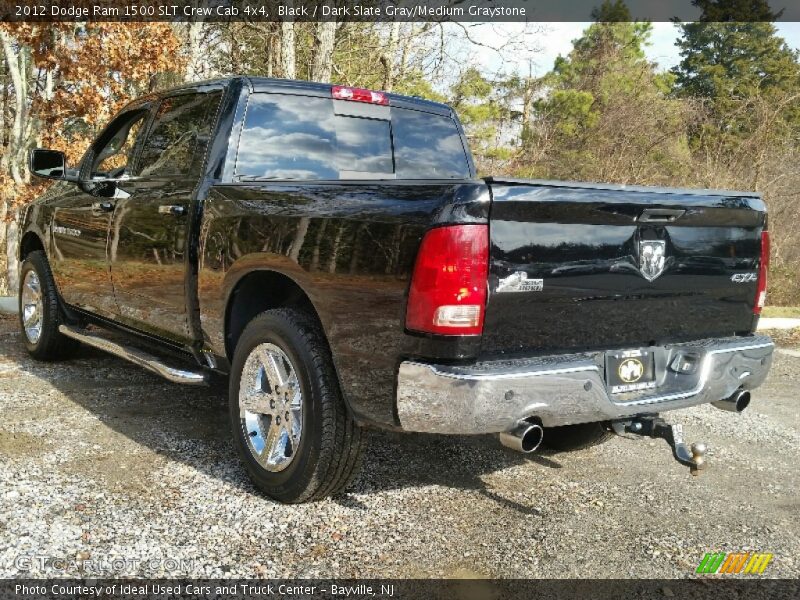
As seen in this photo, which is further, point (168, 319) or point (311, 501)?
point (168, 319)

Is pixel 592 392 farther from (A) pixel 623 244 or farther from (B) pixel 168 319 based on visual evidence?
(B) pixel 168 319

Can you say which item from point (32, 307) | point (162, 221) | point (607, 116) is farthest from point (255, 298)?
point (607, 116)

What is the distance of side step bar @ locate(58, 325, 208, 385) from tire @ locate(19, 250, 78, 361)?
544 mm

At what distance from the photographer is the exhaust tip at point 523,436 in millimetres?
2910

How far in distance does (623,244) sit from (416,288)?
0.91 meters

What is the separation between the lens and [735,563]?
318 centimetres

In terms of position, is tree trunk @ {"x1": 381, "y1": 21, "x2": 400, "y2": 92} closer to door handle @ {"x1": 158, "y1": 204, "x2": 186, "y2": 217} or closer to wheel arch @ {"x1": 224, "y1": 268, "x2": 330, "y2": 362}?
door handle @ {"x1": 158, "y1": 204, "x2": 186, "y2": 217}

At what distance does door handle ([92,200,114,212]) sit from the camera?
4855 millimetres

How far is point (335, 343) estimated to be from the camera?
3217 mm

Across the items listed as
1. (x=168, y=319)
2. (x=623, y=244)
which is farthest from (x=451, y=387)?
(x=168, y=319)

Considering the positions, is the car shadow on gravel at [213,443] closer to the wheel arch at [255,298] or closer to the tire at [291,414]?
the tire at [291,414]

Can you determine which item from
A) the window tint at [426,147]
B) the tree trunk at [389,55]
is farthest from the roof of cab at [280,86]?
the tree trunk at [389,55]

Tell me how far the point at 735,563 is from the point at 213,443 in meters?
2.74

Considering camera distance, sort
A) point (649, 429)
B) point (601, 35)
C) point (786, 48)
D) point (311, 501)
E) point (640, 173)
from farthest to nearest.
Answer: point (786, 48)
point (601, 35)
point (640, 173)
point (311, 501)
point (649, 429)
